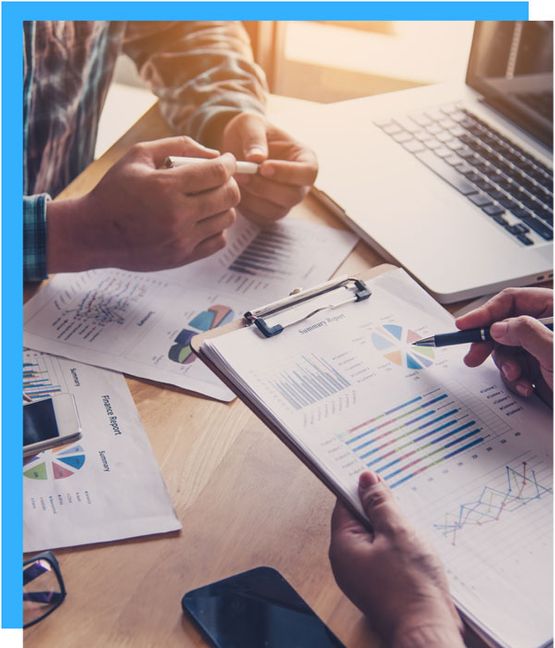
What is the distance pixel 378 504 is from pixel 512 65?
35.6 inches

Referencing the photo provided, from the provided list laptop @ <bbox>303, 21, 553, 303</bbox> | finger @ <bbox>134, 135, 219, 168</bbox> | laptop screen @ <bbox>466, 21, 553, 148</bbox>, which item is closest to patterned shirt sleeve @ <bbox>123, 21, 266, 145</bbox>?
laptop @ <bbox>303, 21, 553, 303</bbox>

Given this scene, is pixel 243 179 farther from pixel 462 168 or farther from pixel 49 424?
pixel 49 424

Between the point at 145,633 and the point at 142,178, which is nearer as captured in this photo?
the point at 145,633

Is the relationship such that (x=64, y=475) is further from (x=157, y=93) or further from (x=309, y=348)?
(x=157, y=93)

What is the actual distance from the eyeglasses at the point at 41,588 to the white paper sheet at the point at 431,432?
0.20 m

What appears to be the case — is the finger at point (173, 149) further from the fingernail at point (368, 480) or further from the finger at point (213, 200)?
the fingernail at point (368, 480)

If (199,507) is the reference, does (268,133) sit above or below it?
above

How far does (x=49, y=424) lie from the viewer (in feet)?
2.19

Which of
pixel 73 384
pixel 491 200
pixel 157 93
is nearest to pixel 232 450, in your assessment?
pixel 73 384

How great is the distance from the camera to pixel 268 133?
3.51 feet

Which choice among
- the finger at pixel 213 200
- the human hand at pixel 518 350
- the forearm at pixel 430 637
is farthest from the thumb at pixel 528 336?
the finger at pixel 213 200

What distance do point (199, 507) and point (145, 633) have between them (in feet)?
0.39

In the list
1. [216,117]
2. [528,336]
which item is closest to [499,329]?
[528,336]

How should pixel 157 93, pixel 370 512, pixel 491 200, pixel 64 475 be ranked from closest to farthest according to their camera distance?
pixel 370 512 → pixel 64 475 → pixel 491 200 → pixel 157 93
